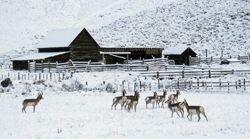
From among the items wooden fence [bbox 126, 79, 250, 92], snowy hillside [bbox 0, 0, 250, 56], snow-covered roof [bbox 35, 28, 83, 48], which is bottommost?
wooden fence [bbox 126, 79, 250, 92]

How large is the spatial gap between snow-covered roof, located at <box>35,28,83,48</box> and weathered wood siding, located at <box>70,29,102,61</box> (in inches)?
27.2

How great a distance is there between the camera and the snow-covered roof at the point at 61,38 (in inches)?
2547

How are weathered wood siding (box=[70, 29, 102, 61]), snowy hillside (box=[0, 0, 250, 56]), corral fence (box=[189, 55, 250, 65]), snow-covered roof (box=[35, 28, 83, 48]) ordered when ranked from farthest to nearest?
1. snowy hillside (box=[0, 0, 250, 56])
2. corral fence (box=[189, 55, 250, 65])
3. snow-covered roof (box=[35, 28, 83, 48])
4. weathered wood siding (box=[70, 29, 102, 61])

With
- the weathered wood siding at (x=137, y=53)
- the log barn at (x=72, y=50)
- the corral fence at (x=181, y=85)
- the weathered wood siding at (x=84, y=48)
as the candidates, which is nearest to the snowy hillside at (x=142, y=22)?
the weathered wood siding at (x=137, y=53)

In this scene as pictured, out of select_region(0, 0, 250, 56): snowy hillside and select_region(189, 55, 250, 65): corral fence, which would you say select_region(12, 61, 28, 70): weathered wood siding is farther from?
select_region(189, 55, 250, 65): corral fence

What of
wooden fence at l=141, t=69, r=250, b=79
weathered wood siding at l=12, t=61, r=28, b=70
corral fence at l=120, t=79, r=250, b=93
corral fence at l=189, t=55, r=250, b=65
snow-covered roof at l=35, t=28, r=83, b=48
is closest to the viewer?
corral fence at l=120, t=79, r=250, b=93

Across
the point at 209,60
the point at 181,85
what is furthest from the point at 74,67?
the point at 209,60

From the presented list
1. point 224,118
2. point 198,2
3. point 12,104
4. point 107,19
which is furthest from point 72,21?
point 224,118

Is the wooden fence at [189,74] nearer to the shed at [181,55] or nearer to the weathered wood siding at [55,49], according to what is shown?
the weathered wood siding at [55,49]

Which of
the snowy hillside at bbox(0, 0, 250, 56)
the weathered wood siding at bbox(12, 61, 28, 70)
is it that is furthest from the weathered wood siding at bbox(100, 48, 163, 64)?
the weathered wood siding at bbox(12, 61, 28, 70)

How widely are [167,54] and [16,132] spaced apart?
5759 centimetres

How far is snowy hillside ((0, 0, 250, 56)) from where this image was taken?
91056 millimetres

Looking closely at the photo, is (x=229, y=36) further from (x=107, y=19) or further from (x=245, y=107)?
(x=245, y=107)

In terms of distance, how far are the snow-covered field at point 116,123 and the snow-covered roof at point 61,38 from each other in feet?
126
